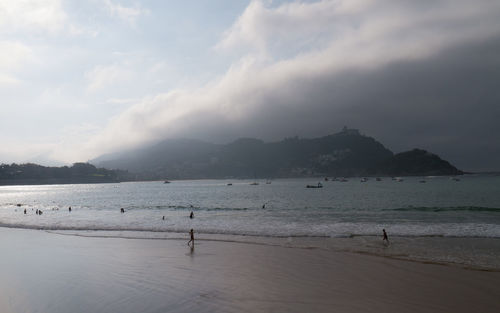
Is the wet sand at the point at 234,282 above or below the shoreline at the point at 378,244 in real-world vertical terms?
above

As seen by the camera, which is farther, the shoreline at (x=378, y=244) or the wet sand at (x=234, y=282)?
the shoreline at (x=378, y=244)

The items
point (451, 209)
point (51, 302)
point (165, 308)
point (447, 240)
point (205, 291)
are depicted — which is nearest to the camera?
point (165, 308)

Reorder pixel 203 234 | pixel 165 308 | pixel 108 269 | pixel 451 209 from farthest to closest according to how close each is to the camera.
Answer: pixel 451 209, pixel 203 234, pixel 108 269, pixel 165 308

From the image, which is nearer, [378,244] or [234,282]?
[234,282]

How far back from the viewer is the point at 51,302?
12836mm

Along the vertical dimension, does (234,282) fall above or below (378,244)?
above

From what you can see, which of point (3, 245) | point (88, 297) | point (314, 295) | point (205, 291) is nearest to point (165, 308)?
point (205, 291)

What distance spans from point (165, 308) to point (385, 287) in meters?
9.91

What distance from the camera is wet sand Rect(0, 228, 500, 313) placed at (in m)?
12.4

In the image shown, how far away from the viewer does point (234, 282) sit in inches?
595

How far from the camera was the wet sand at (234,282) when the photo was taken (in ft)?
40.6

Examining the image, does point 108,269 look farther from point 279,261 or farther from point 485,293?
point 485,293

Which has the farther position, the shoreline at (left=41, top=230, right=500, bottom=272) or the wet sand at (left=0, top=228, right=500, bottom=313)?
the shoreline at (left=41, top=230, right=500, bottom=272)

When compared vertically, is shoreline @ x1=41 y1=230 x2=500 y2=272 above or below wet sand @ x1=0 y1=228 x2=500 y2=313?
below
